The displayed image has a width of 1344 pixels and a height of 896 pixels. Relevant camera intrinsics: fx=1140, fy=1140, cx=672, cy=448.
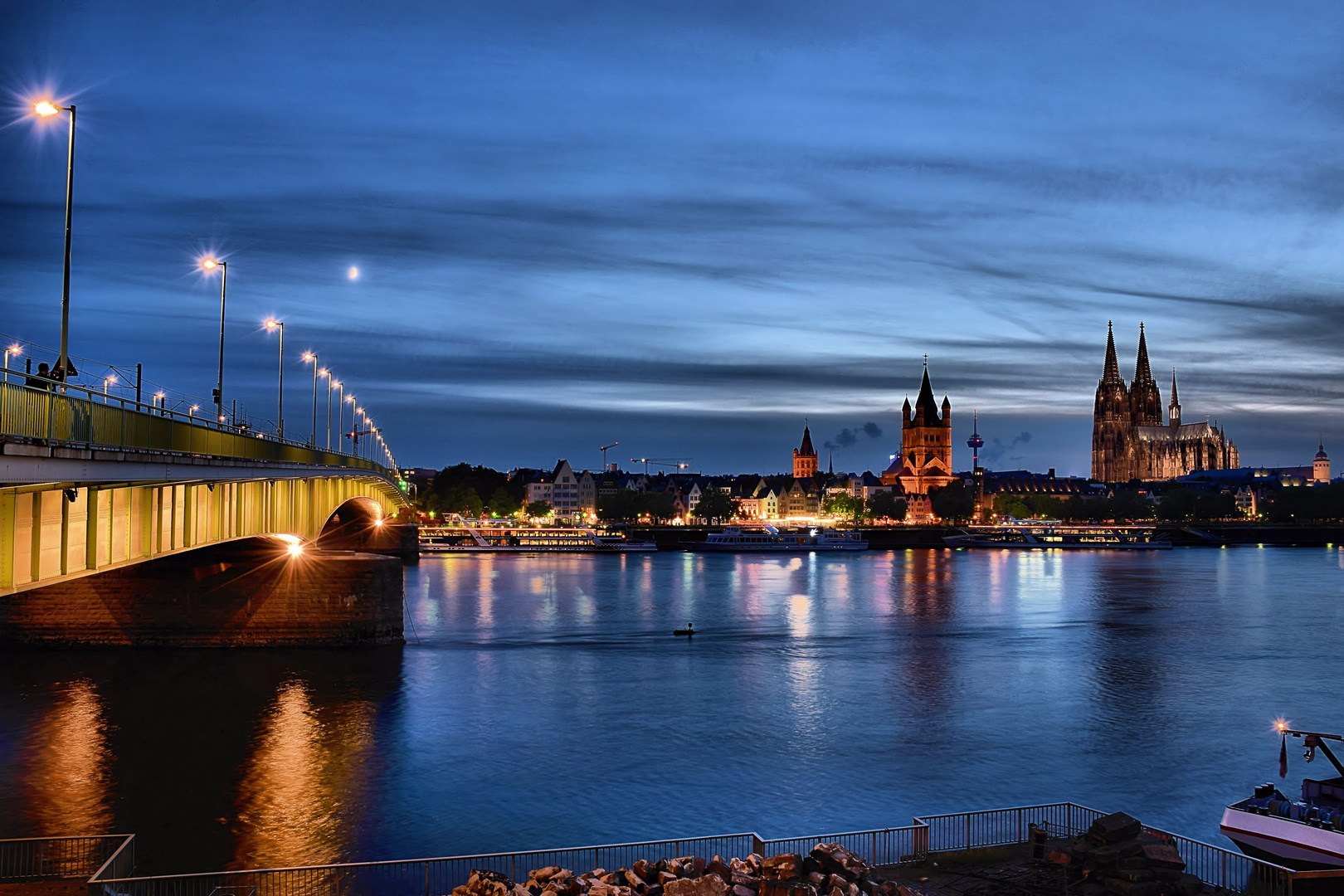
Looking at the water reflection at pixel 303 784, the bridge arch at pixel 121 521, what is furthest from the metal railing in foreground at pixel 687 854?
the bridge arch at pixel 121 521

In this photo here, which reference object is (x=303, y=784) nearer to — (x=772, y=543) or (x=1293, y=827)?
(x=1293, y=827)

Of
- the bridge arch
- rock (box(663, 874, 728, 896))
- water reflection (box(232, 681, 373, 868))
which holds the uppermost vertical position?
the bridge arch

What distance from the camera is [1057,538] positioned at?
562 ft

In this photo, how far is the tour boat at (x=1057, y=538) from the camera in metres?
160

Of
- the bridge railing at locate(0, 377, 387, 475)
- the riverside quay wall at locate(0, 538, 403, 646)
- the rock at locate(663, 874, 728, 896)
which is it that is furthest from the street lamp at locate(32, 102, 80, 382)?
the riverside quay wall at locate(0, 538, 403, 646)

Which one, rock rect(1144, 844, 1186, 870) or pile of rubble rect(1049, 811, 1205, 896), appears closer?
pile of rubble rect(1049, 811, 1205, 896)

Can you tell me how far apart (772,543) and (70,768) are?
4789 inches

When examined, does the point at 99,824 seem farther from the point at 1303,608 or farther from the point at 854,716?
the point at 1303,608

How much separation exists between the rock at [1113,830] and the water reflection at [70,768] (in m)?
18.7

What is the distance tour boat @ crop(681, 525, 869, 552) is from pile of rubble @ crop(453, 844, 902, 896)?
417 ft

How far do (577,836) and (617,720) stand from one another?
1145 cm

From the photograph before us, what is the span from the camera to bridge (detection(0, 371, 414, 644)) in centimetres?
1727

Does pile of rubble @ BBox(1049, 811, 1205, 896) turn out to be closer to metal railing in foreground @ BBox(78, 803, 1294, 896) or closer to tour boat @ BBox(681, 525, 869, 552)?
metal railing in foreground @ BBox(78, 803, 1294, 896)

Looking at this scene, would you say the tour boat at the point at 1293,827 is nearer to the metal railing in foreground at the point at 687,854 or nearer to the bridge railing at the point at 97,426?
the metal railing in foreground at the point at 687,854
